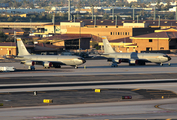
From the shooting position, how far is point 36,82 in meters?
67.0

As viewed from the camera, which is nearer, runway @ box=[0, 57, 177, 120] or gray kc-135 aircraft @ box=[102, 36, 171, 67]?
runway @ box=[0, 57, 177, 120]

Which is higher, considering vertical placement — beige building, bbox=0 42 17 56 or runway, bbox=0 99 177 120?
beige building, bbox=0 42 17 56

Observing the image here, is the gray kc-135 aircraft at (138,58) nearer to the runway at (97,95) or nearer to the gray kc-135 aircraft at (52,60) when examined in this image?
the gray kc-135 aircraft at (52,60)

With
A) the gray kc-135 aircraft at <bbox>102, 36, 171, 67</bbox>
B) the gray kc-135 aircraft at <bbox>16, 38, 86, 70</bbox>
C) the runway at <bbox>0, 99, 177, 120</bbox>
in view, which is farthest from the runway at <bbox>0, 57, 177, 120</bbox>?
the gray kc-135 aircraft at <bbox>102, 36, 171, 67</bbox>

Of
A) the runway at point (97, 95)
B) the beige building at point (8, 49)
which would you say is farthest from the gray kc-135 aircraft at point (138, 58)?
the beige building at point (8, 49)

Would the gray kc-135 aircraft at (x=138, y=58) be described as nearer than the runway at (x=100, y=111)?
No

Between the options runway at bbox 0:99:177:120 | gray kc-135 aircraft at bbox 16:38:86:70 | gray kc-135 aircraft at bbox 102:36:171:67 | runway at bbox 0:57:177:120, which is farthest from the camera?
gray kc-135 aircraft at bbox 102:36:171:67

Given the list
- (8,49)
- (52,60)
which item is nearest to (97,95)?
(52,60)

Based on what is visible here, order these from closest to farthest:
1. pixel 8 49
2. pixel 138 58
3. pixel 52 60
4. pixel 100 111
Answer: pixel 100 111 → pixel 52 60 → pixel 138 58 → pixel 8 49

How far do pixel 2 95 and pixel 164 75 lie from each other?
129ft

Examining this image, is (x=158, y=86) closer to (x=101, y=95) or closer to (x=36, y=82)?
(x=101, y=95)

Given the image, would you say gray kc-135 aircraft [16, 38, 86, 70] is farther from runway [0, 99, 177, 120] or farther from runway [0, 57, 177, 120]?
runway [0, 99, 177, 120]

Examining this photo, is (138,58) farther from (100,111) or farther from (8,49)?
(100,111)

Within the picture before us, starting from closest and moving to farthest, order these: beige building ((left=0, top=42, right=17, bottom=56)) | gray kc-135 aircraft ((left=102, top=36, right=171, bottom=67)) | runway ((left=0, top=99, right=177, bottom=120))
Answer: runway ((left=0, top=99, right=177, bottom=120)) → gray kc-135 aircraft ((left=102, top=36, right=171, bottom=67)) → beige building ((left=0, top=42, right=17, bottom=56))
